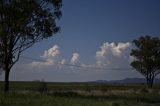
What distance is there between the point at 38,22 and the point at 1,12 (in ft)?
15.0

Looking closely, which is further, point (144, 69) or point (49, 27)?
point (144, 69)

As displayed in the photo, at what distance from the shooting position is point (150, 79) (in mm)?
81938

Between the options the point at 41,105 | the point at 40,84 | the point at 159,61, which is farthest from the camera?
the point at 159,61

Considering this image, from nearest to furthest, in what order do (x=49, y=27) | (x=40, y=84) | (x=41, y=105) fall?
(x=41, y=105)
(x=49, y=27)
(x=40, y=84)

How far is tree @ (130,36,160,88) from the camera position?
80688mm

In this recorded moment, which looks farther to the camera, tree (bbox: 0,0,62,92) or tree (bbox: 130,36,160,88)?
tree (bbox: 130,36,160,88)

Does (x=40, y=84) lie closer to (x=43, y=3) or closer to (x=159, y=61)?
(x=43, y=3)

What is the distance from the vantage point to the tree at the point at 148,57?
8069 centimetres

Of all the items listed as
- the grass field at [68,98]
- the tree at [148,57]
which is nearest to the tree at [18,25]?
the grass field at [68,98]

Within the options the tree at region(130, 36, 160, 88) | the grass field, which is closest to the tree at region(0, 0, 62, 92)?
the grass field

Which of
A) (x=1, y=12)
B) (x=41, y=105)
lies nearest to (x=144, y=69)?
(x=1, y=12)

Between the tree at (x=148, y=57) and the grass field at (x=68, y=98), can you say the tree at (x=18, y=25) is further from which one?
the tree at (x=148, y=57)

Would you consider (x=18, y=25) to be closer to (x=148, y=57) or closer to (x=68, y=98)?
(x=68, y=98)

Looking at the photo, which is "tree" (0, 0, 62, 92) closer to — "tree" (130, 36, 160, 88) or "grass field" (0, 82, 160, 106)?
"grass field" (0, 82, 160, 106)
